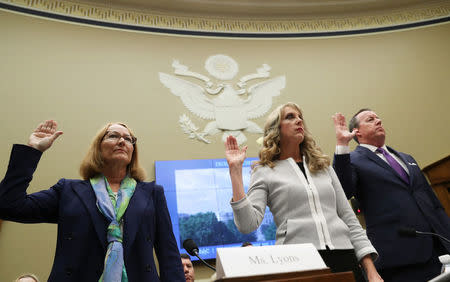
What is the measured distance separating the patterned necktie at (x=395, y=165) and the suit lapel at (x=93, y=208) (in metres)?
1.69

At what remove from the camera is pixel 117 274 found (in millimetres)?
1432

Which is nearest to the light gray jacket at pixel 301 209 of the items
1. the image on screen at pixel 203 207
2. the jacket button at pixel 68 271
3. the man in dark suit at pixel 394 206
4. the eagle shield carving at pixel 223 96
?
the man in dark suit at pixel 394 206

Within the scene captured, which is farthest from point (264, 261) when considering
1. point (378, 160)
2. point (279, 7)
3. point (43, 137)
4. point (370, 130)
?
point (279, 7)

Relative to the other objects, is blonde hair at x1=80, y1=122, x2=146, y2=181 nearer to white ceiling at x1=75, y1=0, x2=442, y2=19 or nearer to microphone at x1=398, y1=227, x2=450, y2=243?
microphone at x1=398, y1=227, x2=450, y2=243

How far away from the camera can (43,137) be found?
5.55 feet

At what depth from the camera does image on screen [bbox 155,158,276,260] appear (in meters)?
4.38

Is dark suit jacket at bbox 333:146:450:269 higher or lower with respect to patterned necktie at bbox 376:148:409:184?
lower

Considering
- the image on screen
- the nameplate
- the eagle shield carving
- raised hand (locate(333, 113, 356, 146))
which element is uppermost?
the eagle shield carving

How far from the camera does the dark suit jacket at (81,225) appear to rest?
1473 mm

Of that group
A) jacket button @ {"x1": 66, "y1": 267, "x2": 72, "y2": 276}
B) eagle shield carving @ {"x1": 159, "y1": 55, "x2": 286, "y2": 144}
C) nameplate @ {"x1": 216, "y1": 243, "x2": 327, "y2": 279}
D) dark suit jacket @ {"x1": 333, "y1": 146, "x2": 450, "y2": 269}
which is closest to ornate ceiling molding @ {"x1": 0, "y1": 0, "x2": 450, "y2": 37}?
eagle shield carving @ {"x1": 159, "y1": 55, "x2": 286, "y2": 144}

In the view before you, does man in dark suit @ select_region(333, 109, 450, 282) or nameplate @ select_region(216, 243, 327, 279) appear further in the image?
man in dark suit @ select_region(333, 109, 450, 282)

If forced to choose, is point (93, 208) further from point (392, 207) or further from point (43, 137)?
point (392, 207)

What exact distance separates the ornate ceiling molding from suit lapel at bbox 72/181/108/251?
13.4 feet

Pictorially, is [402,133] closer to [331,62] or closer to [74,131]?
[331,62]
